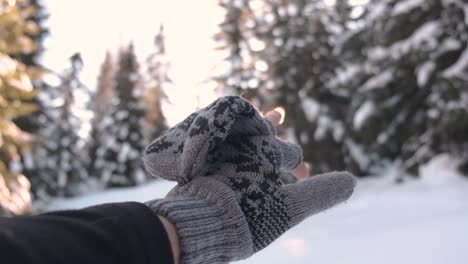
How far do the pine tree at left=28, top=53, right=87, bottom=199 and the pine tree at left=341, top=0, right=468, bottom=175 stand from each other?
17.9m

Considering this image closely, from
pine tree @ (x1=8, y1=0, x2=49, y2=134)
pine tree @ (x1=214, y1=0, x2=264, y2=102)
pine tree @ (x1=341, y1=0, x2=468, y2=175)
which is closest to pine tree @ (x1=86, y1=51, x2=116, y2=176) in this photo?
pine tree @ (x1=8, y1=0, x2=49, y2=134)

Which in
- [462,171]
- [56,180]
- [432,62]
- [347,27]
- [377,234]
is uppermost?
[347,27]

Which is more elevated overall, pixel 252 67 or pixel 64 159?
pixel 252 67

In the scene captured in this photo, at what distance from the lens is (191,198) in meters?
1.16

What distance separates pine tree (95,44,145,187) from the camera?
2572 centimetres

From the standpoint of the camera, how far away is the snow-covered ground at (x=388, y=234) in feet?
9.77

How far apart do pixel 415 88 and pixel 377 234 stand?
6.37 metres

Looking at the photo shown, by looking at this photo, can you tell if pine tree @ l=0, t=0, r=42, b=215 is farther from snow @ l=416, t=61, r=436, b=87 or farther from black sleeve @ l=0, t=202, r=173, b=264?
black sleeve @ l=0, t=202, r=173, b=264

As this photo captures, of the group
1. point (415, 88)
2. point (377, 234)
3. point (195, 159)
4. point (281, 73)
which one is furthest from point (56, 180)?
point (195, 159)

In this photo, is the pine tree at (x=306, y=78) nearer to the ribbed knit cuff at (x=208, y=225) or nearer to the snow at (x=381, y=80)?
the snow at (x=381, y=80)

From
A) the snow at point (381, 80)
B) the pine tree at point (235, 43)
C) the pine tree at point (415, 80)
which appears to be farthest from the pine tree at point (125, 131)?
the snow at point (381, 80)

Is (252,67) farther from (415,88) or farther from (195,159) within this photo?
(195,159)

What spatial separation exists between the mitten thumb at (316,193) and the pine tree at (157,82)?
2645 cm

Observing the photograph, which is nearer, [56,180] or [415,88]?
[415,88]
